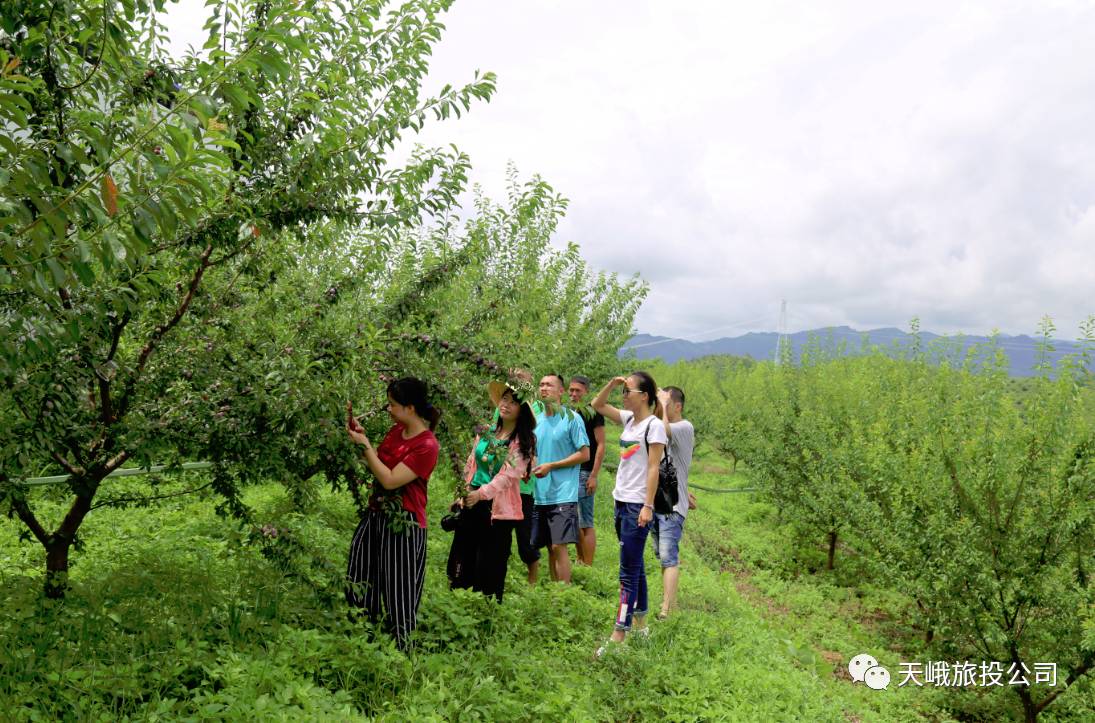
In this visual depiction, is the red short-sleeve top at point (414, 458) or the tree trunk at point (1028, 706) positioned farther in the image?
the tree trunk at point (1028, 706)

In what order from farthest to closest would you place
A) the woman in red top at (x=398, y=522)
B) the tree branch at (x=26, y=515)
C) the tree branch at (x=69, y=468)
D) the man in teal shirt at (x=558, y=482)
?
1. the man in teal shirt at (x=558, y=482)
2. the woman in red top at (x=398, y=522)
3. the tree branch at (x=26, y=515)
4. the tree branch at (x=69, y=468)

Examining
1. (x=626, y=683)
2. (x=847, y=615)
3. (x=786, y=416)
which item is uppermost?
(x=786, y=416)

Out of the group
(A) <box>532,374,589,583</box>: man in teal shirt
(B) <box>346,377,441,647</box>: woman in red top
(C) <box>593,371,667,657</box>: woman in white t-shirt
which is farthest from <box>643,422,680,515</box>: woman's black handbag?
(B) <box>346,377,441,647</box>: woman in red top

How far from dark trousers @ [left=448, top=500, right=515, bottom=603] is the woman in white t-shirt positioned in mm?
881

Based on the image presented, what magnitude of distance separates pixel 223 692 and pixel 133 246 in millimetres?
2332

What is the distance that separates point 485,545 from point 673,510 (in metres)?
1.57

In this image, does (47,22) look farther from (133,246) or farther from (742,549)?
(742,549)

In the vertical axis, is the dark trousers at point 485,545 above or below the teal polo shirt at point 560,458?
below

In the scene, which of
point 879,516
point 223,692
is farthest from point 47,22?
point 879,516

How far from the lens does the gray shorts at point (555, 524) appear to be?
6.28m

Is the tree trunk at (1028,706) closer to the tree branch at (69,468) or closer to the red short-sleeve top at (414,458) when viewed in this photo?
the red short-sleeve top at (414,458)

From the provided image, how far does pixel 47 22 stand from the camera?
2.22m

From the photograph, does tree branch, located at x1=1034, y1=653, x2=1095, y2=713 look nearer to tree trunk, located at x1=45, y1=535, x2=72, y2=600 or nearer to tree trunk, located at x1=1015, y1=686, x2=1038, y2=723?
tree trunk, located at x1=1015, y1=686, x2=1038, y2=723

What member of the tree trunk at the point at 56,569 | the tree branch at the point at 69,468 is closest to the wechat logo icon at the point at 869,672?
the tree trunk at the point at 56,569
